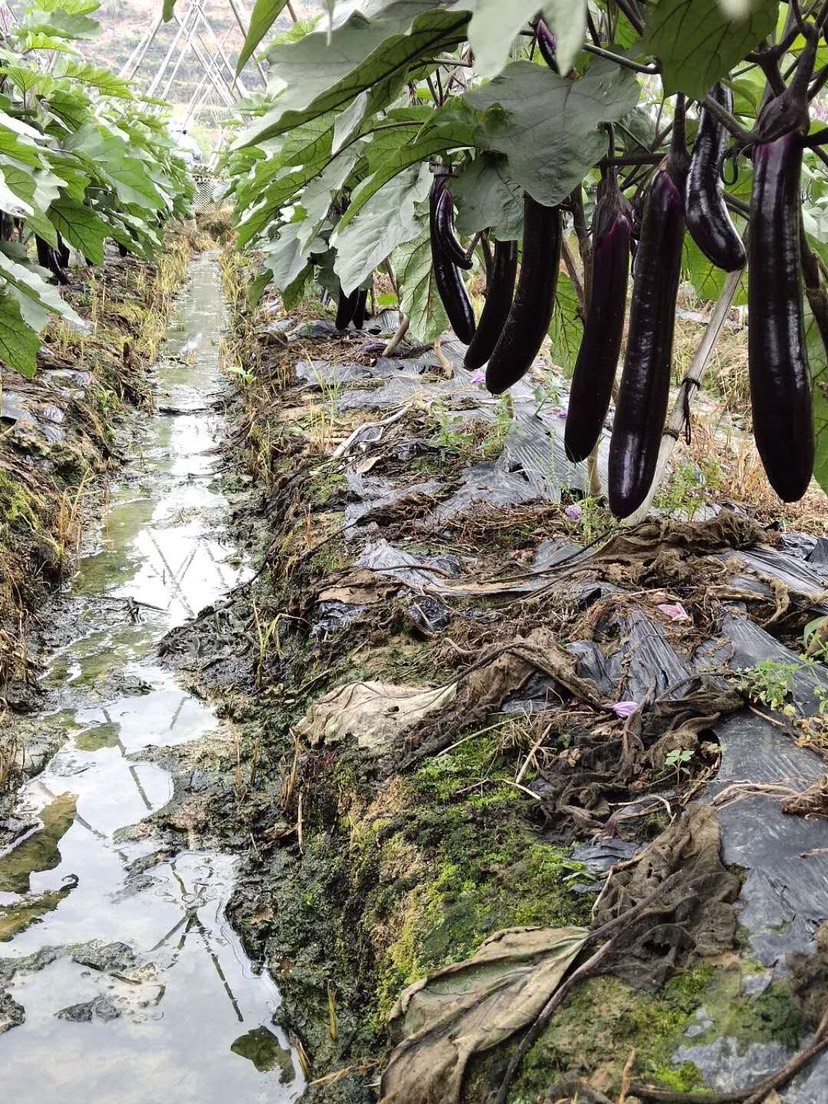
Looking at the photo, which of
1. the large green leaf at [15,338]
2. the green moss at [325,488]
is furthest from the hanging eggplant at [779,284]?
the green moss at [325,488]

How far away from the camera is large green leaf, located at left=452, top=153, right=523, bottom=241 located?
4.73 feet

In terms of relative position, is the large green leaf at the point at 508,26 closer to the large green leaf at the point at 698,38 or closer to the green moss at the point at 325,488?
the large green leaf at the point at 698,38

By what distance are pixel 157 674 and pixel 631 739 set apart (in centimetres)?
166

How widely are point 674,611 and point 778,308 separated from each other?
3.24ft

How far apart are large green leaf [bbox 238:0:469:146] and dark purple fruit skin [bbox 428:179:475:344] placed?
62cm

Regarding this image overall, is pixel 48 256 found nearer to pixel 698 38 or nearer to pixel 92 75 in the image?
pixel 92 75

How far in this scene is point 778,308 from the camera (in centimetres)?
98

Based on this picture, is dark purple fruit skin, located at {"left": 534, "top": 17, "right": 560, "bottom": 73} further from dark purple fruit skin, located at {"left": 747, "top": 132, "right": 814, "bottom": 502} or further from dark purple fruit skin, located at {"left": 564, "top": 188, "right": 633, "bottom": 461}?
dark purple fruit skin, located at {"left": 747, "top": 132, "right": 814, "bottom": 502}

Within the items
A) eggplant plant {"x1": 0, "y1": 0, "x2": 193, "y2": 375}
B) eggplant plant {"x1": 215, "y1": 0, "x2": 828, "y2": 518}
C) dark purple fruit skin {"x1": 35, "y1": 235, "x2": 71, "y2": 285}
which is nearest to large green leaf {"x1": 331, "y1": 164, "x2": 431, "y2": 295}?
eggplant plant {"x1": 215, "y1": 0, "x2": 828, "y2": 518}

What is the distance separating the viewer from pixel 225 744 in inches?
98.9

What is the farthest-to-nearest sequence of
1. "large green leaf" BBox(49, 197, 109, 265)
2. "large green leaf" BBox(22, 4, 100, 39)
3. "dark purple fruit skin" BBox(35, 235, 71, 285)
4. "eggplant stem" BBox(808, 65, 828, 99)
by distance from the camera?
"dark purple fruit skin" BBox(35, 235, 71, 285) → "large green leaf" BBox(22, 4, 100, 39) → "large green leaf" BBox(49, 197, 109, 265) → "eggplant stem" BBox(808, 65, 828, 99)

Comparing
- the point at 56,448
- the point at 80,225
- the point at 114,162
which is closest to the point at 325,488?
the point at 56,448

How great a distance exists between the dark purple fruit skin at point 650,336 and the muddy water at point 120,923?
110cm

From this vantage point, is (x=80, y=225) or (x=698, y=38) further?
(x=80, y=225)
